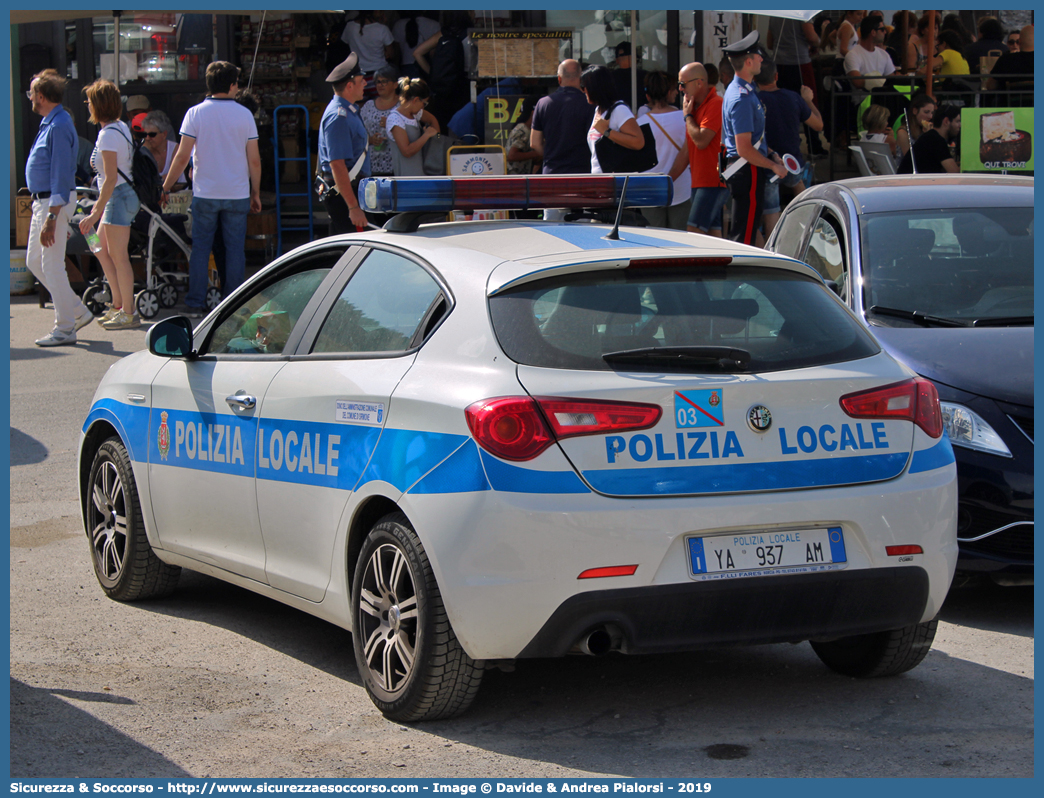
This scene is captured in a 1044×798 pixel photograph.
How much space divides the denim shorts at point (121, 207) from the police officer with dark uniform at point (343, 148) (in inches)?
77.9

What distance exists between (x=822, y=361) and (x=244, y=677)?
2.26 meters

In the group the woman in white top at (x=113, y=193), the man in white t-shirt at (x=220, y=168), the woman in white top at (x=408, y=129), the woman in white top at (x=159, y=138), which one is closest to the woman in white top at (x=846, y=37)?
the woman in white top at (x=408, y=129)

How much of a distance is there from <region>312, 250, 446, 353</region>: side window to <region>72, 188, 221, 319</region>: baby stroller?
28.3ft

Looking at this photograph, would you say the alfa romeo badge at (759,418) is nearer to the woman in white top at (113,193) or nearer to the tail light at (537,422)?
the tail light at (537,422)

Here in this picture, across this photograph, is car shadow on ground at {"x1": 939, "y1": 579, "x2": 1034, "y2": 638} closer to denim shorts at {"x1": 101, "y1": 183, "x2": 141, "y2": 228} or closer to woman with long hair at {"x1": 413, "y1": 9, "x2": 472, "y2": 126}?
denim shorts at {"x1": 101, "y1": 183, "x2": 141, "y2": 228}

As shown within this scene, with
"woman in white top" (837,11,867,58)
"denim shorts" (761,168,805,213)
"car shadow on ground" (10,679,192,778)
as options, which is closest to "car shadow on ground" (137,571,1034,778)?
"car shadow on ground" (10,679,192,778)

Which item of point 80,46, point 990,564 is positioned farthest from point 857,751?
point 80,46

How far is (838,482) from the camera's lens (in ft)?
12.8

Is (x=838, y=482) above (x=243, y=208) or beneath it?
beneath

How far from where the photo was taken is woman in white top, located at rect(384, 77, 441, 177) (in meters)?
13.5

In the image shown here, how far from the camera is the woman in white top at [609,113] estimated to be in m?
11.2

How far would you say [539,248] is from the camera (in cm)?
428

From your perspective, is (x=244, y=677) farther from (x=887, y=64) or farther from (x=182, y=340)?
(x=887, y=64)

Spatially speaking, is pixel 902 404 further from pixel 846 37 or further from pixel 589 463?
pixel 846 37
